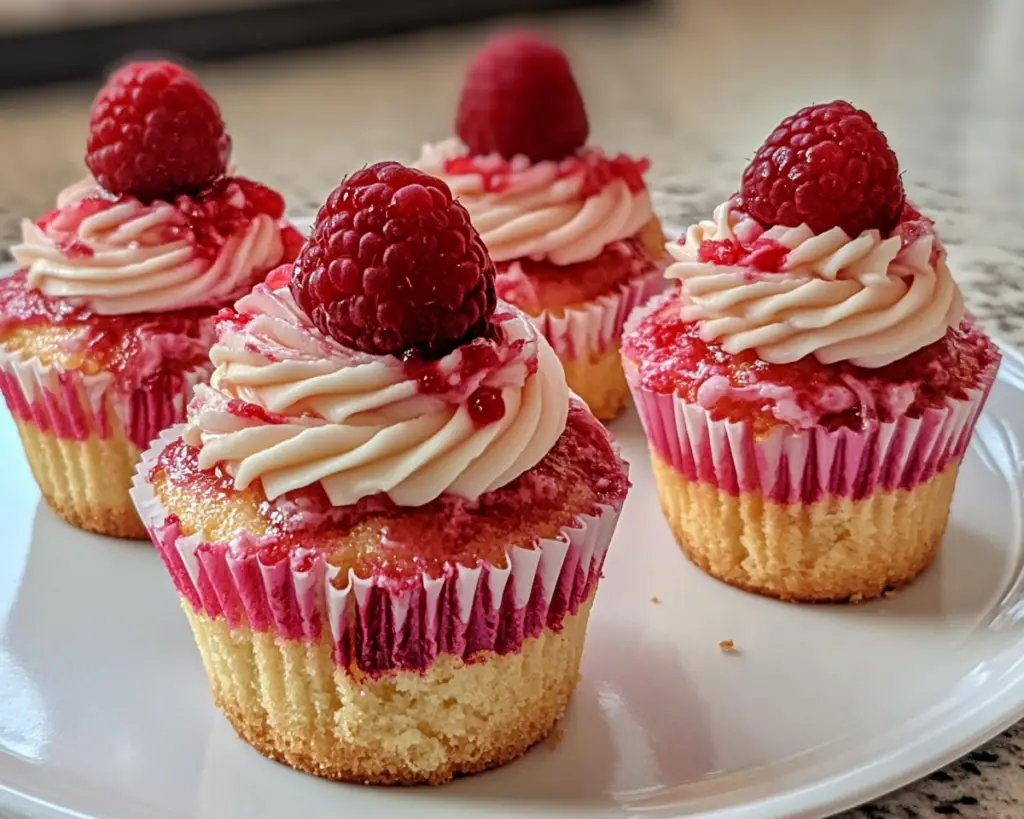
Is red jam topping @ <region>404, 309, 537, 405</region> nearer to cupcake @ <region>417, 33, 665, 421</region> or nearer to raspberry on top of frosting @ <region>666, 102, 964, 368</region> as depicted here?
raspberry on top of frosting @ <region>666, 102, 964, 368</region>

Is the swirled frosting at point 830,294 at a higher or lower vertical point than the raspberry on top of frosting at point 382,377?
lower

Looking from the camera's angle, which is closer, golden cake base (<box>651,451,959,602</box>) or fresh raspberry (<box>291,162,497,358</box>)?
fresh raspberry (<box>291,162,497,358</box>)

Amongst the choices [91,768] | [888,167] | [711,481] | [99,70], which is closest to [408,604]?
[91,768]

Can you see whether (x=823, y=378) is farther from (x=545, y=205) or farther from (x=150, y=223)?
(x=150, y=223)

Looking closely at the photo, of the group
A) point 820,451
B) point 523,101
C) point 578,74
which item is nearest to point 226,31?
point 578,74

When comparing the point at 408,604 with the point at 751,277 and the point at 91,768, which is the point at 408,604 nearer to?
the point at 91,768

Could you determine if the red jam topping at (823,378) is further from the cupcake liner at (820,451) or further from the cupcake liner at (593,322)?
the cupcake liner at (593,322)

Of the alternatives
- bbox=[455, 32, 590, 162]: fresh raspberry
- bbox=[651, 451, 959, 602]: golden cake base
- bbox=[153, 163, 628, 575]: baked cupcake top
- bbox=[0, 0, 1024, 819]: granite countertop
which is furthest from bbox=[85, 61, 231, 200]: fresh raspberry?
bbox=[0, 0, 1024, 819]: granite countertop

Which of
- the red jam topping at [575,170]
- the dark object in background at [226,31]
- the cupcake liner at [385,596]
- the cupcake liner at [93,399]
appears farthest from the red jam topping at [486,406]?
the dark object in background at [226,31]
